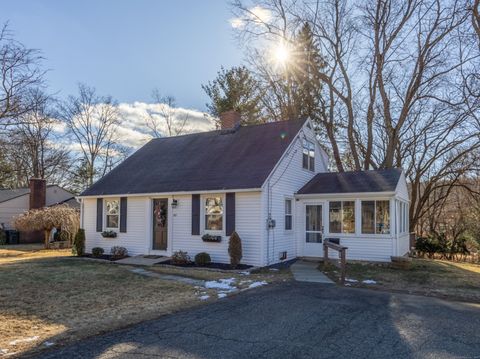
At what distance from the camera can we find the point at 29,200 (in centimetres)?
2602

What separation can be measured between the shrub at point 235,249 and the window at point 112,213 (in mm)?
5811

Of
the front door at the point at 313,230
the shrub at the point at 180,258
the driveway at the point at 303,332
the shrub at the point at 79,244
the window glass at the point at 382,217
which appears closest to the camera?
the driveway at the point at 303,332

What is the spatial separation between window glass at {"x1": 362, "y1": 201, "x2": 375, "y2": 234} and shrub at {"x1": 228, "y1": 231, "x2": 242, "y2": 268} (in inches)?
178

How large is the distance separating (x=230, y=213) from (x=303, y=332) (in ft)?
25.0

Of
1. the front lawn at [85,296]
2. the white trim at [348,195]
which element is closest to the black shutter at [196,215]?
Answer: the front lawn at [85,296]

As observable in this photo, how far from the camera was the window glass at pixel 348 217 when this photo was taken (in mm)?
13930

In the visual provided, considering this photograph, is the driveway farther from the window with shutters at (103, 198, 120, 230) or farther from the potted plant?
the window with shutters at (103, 198, 120, 230)

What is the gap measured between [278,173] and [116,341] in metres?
9.23

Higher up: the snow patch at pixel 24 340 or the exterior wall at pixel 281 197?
the exterior wall at pixel 281 197

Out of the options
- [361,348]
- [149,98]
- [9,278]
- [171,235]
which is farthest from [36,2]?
[149,98]

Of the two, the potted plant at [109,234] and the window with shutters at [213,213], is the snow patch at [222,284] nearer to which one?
the window with shutters at [213,213]

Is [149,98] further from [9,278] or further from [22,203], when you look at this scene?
[9,278]

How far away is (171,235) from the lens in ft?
47.5

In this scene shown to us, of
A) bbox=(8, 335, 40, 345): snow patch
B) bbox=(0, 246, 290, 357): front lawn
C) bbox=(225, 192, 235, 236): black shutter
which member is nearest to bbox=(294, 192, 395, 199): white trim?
bbox=(225, 192, 235, 236): black shutter
